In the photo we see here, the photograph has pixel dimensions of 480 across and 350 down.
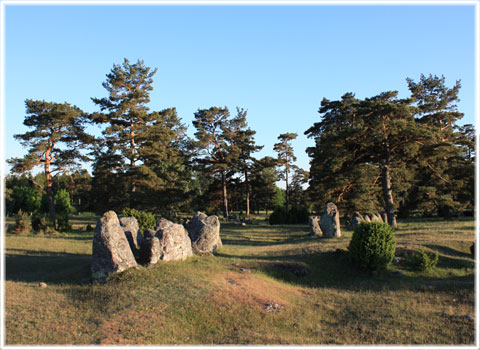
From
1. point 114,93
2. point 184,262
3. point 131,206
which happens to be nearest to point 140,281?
point 184,262

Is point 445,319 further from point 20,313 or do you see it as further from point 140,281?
point 20,313

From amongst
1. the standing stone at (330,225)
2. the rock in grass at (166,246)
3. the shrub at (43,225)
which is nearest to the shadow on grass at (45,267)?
the rock in grass at (166,246)

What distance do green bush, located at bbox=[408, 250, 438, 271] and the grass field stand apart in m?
0.29

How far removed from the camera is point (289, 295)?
11195 mm

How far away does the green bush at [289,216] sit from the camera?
36.0 metres

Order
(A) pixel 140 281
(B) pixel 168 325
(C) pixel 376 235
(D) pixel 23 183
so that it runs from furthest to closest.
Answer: (D) pixel 23 183, (C) pixel 376 235, (A) pixel 140 281, (B) pixel 168 325

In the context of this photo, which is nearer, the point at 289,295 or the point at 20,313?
the point at 20,313

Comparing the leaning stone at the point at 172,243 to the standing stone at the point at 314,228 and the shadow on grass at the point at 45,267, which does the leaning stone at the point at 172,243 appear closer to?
the shadow on grass at the point at 45,267

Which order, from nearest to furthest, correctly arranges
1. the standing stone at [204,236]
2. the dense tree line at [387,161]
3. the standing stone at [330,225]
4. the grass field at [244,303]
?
the grass field at [244,303] → the standing stone at [204,236] → the standing stone at [330,225] → the dense tree line at [387,161]

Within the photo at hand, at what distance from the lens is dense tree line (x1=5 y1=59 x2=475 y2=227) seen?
86.3 feet

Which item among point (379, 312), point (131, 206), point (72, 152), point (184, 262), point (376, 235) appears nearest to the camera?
point (379, 312)

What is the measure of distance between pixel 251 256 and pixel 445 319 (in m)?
9.18

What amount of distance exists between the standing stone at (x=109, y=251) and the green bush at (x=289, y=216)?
2498 centimetres

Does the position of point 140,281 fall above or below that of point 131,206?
below
